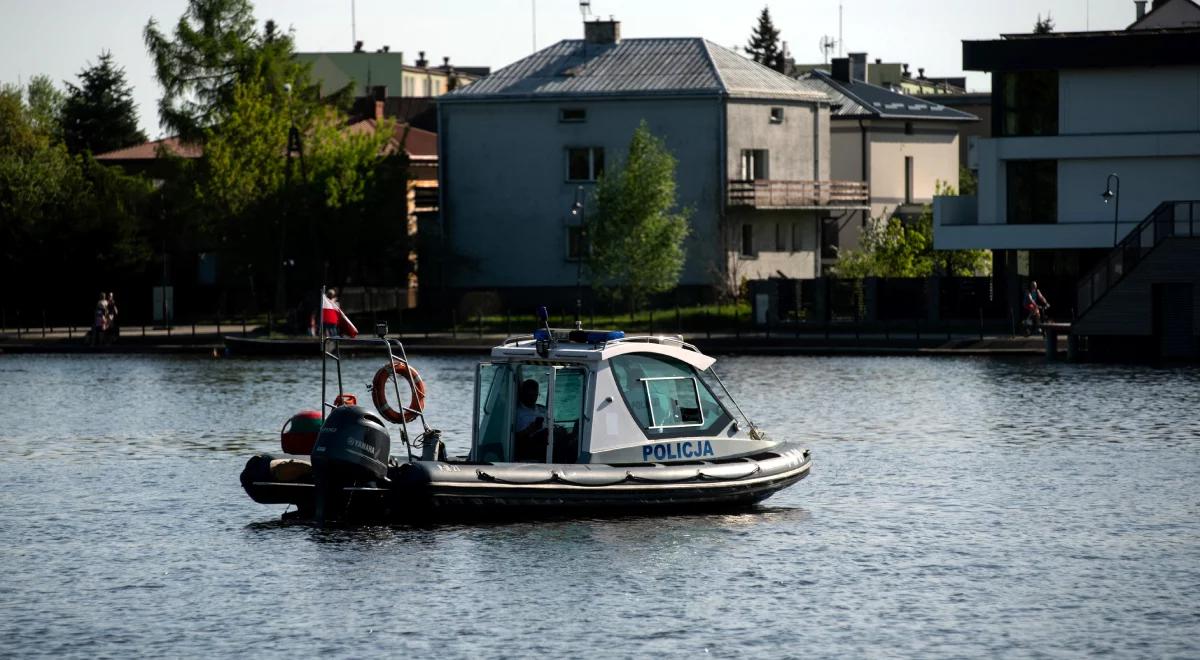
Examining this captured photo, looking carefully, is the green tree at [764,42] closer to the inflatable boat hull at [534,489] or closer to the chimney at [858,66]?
the chimney at [858,66]

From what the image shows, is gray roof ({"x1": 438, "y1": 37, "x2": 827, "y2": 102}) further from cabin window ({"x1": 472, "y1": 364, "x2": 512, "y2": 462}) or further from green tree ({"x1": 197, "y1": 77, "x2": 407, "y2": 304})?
cabin window ({"x1": 472, "y1": 364, "x2": 512, "y2": 462})

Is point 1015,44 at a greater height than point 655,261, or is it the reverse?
point 1015,44

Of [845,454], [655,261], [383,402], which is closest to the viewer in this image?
[383,402]

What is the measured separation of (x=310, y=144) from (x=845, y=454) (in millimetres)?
53587

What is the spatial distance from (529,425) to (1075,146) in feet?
152

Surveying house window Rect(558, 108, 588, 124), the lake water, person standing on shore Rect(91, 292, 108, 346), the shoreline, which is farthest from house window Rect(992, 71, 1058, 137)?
the lake water

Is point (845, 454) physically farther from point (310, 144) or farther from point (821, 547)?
point (310, 144)

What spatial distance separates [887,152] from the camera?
3878 inches

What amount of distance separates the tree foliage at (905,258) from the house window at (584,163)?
1062 cm

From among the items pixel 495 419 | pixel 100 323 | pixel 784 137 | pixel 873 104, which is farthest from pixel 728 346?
pixel 873 104

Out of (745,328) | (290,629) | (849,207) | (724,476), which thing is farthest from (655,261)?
(290,629)

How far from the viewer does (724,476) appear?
26.3 meters

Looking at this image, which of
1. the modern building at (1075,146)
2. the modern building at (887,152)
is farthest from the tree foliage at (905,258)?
→ the modern building at (887,152)

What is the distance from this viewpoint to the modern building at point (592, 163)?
3199 inches
